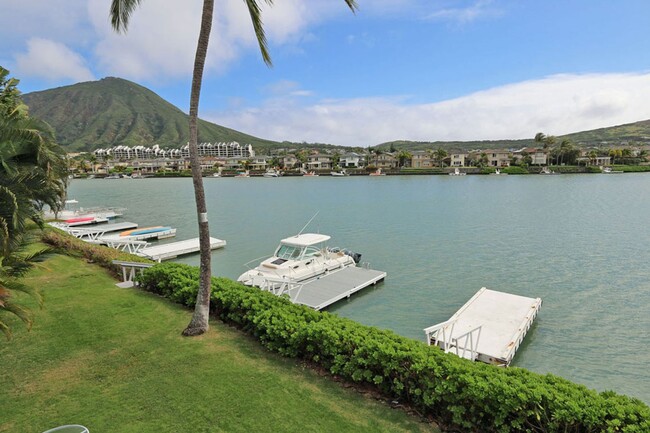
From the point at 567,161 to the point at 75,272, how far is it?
149 meters

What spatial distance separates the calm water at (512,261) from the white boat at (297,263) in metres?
2.62

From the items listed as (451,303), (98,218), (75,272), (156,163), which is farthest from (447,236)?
(156,163)

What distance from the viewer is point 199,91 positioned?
7.60 m

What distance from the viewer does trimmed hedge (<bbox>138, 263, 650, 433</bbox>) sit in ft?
15.5

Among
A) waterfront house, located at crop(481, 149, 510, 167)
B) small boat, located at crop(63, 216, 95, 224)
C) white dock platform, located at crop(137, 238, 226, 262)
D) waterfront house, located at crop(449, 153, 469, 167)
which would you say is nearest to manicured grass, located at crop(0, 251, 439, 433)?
white dock platform, located at crop(137, 238, 226, 262)

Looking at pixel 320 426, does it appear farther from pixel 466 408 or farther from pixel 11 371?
pixel 11 371

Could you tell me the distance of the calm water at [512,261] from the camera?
462 inches

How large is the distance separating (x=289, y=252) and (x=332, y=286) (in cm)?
334

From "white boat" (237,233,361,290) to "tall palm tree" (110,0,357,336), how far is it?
6555 mm

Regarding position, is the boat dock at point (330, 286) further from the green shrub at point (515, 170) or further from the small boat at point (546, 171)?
the green shrub at point (515, 170)

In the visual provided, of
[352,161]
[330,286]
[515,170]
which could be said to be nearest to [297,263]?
[330,286]

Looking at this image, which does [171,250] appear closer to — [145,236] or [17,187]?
[145,236]

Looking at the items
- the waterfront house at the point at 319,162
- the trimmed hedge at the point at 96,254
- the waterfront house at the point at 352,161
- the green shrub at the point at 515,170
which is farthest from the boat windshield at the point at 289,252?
the waterfront house at the point at 319,162

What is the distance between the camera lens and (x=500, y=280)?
1827 centimetres
